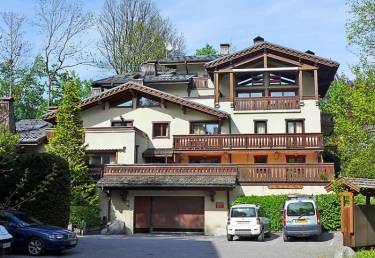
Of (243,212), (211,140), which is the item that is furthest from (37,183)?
(211,140)

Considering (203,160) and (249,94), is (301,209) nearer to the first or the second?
(203,160)

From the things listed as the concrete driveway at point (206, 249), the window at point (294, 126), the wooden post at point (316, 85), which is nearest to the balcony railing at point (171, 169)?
the window at point (294, 126)

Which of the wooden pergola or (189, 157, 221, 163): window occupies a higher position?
(189, 157, 221, 163): window

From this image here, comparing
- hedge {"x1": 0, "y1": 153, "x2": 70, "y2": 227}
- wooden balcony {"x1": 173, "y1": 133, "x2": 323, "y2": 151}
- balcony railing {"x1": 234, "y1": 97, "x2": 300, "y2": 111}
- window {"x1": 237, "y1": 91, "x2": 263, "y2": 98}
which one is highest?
window {"x1": 237, "y1": 91, "x2": 263, "y2": 98}

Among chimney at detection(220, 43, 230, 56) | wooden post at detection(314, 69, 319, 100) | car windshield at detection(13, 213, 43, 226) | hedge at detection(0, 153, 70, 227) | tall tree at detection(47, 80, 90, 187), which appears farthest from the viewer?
chimney at detection(220, 43, 230, 56)

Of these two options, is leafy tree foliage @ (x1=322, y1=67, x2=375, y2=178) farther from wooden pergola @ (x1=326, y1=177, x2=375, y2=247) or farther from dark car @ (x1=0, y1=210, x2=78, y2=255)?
dark car @ (x1=0, y1=210, x2=78, y2=255)

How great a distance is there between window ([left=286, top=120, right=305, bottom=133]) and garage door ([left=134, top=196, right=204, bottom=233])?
9.94 metres

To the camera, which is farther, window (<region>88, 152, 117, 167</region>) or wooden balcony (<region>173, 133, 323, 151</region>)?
window (<region>88, 152, 117, 167</region>)

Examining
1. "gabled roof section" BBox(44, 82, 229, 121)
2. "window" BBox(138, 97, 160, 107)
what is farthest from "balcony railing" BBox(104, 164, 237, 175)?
"window" BBox(138, 97, 160, 107)

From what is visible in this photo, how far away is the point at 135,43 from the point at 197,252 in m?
39.1

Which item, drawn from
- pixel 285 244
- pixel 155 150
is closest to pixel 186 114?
pixel 155 150

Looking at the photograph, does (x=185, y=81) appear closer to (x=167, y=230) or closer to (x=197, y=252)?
(x=167, y=230)

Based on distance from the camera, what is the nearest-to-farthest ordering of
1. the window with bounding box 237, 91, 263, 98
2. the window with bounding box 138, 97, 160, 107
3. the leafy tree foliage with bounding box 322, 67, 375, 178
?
1. the leafy tree foliage with bounding box 322, 67, 375, 178
2. the window with bounding box 138, 97, 160, 107
3. the window with bounding box 237, 91, 263, 98

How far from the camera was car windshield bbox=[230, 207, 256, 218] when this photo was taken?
26.0m
